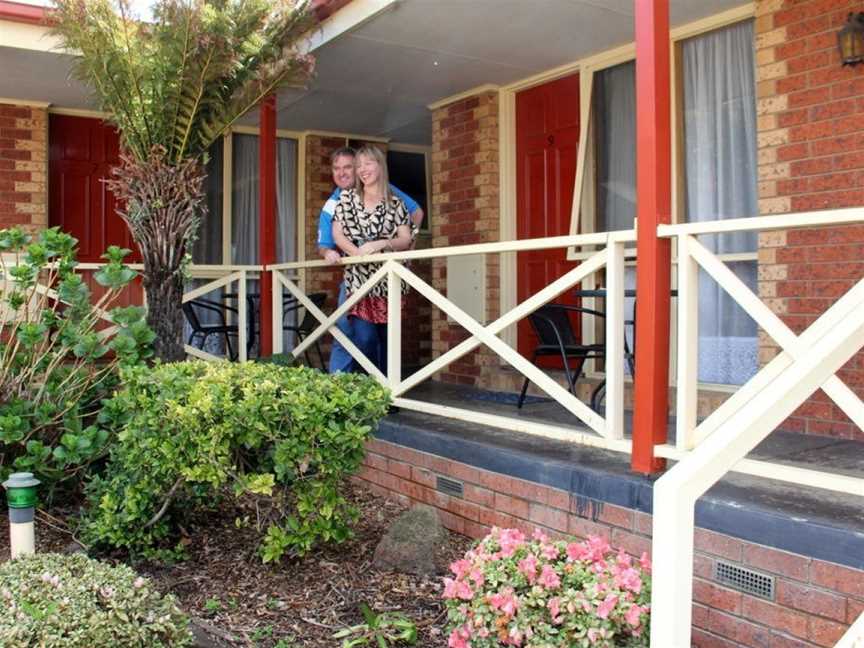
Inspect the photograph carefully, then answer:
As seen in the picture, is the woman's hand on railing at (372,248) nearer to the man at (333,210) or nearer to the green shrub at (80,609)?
the man at (333,210)

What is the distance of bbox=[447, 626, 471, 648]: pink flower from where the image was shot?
247 cm

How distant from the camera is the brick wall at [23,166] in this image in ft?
24.2

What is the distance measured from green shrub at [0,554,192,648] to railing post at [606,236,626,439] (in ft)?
6.15

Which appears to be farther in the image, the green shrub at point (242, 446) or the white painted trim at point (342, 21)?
the white painted trim at point (342, 21)

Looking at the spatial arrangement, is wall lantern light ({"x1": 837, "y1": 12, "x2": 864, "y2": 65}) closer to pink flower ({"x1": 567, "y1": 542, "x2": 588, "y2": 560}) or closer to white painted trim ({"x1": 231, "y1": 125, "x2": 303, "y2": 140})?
pink flower ({"x1": 567, "y1": 542, "x2": 588, "y2": 560})

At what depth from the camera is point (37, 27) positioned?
5.80m

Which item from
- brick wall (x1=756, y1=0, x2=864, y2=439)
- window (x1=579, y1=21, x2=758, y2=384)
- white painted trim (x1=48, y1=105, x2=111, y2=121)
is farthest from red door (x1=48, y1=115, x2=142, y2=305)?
brick wall (x1=756, y1=0, x2=864, y2=439)

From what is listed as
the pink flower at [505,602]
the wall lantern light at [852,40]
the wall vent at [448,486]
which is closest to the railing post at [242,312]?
the wall vent at [448,486]

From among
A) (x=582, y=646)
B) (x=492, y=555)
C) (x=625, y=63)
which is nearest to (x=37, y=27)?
(x=625, y=63)

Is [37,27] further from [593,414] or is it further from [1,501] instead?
[593,414]

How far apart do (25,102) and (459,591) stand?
671 cm

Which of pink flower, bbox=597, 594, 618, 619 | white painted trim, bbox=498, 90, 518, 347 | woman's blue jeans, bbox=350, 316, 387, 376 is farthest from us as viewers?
white painted trim, bbox=498, 90, 518, 347

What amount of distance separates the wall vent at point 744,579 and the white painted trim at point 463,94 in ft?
15.7

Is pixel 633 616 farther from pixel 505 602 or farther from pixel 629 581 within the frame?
pixel 505 602
